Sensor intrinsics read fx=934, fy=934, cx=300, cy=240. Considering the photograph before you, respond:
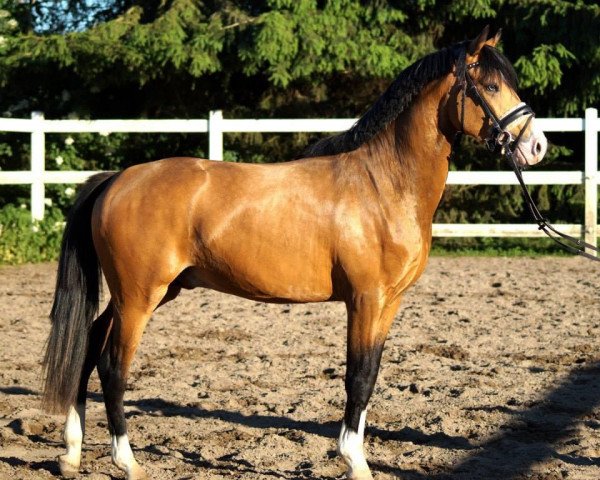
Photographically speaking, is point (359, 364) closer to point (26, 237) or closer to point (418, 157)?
point (418, 157)

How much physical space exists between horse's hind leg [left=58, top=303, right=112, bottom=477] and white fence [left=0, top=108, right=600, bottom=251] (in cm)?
741

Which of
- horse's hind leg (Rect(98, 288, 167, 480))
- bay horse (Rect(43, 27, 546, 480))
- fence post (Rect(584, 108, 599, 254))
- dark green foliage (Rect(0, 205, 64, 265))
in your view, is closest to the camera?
bay horse (Rect(43, 27, 546, 480))

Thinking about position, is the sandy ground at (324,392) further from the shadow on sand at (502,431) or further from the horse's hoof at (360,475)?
the horse's hoof at (360,475)

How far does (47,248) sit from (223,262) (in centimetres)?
770

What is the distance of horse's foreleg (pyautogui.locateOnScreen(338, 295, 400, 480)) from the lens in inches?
163

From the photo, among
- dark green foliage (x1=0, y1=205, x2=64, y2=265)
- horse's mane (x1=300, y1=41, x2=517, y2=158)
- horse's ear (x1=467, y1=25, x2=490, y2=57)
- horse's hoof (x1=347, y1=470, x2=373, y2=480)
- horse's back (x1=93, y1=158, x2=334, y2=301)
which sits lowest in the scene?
dark green foliage (x1=0, y1=205, x2=64, y2=265)

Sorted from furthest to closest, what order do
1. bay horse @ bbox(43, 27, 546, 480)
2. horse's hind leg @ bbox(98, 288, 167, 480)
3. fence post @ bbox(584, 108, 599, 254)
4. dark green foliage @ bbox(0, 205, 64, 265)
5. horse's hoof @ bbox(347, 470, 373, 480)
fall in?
fence post @ bbox(584, 108, 599, 254) → dark green foliage @ bbox(0, 205, 64, 265) → horse's hind leg @ bbox(98, 288, 167, 480) → bay horse @ bbox(43, 27, 546, 480) → horse's hoof @ bbox(347, 470, 373, 480)

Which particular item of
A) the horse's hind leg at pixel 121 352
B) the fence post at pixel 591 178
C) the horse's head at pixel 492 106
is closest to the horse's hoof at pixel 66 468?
the horse's hind leg at pixel 121 352

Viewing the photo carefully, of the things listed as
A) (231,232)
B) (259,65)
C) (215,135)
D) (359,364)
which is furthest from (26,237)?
(359,364)

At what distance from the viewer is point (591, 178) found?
11680mm

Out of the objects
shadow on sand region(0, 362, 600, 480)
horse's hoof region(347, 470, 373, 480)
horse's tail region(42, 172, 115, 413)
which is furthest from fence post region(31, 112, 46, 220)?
horse's hoof region(347, 470, 373, 480)

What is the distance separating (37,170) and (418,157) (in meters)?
8.40

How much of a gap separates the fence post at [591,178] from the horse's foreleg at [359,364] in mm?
8055

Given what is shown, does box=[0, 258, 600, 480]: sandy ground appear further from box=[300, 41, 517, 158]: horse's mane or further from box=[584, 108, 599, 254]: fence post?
box=[584, 108, 599, 254]: fence post
